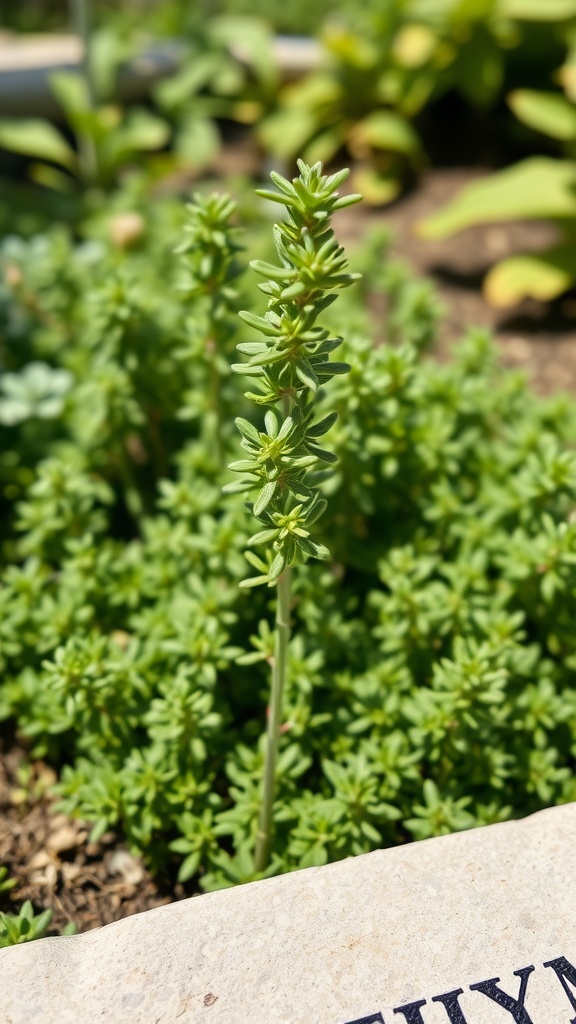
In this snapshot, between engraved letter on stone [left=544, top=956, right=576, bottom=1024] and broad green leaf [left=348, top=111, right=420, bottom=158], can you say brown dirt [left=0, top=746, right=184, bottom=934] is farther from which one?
broad green leaf [left=348, top=111, right=420, bottom=158]

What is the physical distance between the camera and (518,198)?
3.40m

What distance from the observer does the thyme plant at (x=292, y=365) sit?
1276 mm

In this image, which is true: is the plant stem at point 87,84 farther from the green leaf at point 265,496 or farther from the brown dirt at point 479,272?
the green leaf at point 265,496

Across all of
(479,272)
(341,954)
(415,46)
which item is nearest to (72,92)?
(415,46)

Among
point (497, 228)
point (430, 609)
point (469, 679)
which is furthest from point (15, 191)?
point (469, 679)

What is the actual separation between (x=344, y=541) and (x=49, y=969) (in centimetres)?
114

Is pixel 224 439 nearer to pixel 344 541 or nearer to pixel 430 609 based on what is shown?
pixel 344 541

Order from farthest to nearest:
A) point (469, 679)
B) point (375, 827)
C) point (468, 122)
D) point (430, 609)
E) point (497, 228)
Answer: point (468, 122) < point (497, 228) < point (430, 609) < point (375, 827) < point (469, 679)

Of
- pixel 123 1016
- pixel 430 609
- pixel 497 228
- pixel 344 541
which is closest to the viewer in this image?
pixel 123 1016

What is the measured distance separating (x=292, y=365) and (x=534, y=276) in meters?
2.37

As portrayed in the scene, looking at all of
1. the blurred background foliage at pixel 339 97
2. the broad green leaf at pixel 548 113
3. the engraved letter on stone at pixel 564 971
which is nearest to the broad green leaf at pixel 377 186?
the blurred background foliage at pixel 339 97

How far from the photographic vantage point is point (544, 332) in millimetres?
3533

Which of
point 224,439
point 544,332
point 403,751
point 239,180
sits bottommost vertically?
point 403,751

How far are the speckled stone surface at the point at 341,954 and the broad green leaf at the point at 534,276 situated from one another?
236cm
